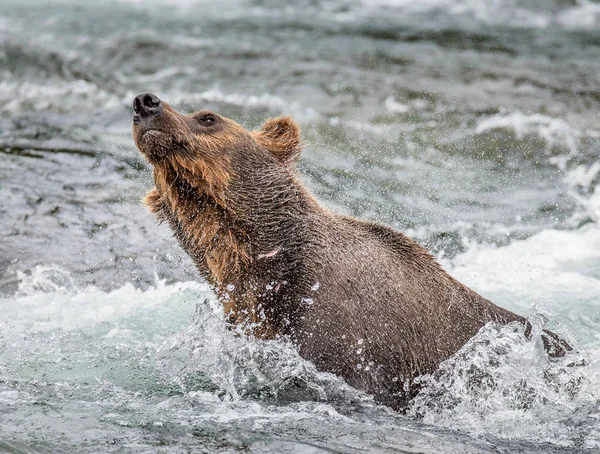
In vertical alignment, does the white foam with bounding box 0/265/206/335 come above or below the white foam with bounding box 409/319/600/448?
above

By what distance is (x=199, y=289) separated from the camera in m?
8.24

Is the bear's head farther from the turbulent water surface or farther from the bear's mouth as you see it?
the turbulent water surface

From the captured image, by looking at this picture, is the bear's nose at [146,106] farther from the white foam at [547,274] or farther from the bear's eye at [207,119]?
the white foam at [547,274]

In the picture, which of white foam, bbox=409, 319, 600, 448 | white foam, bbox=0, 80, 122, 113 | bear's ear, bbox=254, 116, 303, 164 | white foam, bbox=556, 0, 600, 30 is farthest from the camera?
white foam, bbox=556, 0, 600, 30

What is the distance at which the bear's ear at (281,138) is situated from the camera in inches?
255

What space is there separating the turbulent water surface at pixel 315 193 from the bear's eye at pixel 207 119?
1.17m

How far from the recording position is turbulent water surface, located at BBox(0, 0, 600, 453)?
5668 millimetres

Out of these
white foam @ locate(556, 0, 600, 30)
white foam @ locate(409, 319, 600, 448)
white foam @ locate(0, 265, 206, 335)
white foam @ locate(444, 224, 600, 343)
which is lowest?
white foam @ locate(409, 319, 600, 448)

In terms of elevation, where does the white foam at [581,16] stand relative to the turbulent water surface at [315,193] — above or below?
above

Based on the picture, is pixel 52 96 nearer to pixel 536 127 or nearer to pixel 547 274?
pixel 536 127

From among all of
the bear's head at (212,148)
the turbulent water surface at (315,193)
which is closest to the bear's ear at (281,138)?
the bear's head at (212,148)

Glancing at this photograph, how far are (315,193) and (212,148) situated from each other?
403cm

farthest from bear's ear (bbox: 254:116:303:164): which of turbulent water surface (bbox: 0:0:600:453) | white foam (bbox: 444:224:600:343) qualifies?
white foam (bbox: 444:224:600:343)

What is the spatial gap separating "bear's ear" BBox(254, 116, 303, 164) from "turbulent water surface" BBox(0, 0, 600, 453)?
3.70ft
